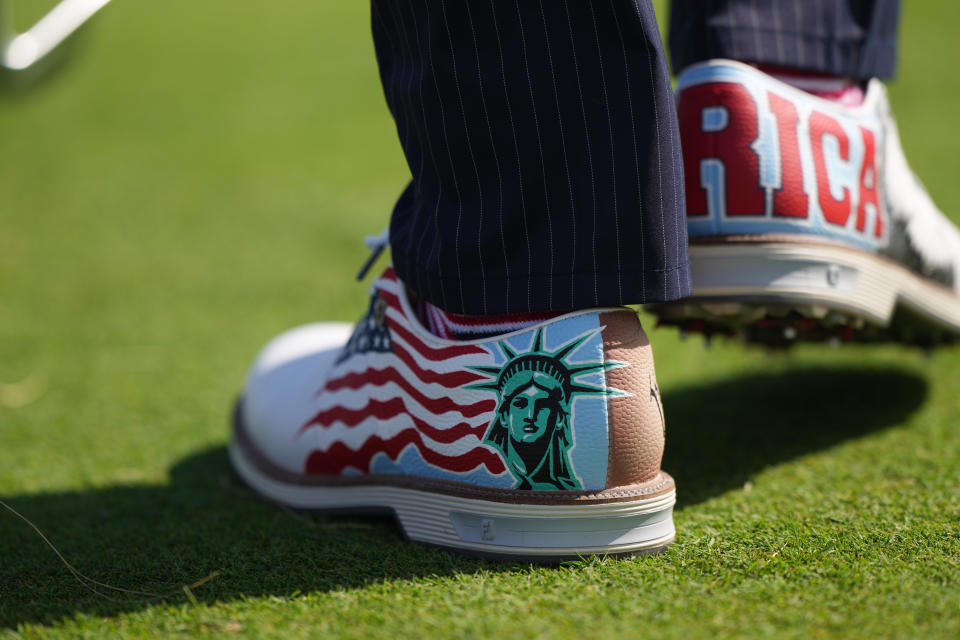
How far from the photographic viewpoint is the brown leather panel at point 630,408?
0.74 meters

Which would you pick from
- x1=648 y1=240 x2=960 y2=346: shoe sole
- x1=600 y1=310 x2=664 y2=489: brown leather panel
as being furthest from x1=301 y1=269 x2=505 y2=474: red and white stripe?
x1=648 y1=240 x2=960 y2=346: shoe sole

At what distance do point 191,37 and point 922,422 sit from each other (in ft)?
17.6

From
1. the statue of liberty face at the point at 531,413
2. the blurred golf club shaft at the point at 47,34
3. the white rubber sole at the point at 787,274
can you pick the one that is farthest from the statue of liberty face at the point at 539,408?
the blurred golf club shaft at the point at 47,34

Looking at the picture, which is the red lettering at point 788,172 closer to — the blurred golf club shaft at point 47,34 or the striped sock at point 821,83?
the striped sock at point 821,83

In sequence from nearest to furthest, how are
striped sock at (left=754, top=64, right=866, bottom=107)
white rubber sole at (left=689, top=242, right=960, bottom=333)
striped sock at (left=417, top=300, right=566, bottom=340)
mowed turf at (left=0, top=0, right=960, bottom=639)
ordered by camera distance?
mowed turf at (left=0, top=0, right=960, bottom=639) → striped sock at (left=417, top=300, right=566, bottom=340) → white rubber sole at (left=689, top=242, right=960, bottom=333) → striped sock at (left=754, top=64, right=866, bottom=107)

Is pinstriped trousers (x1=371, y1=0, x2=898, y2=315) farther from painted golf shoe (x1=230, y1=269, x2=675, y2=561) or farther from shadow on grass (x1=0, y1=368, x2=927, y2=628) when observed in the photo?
shadow on grass (x1=0, y1=368, x2=927, y2=628)

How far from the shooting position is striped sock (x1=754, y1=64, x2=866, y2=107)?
1018 mm

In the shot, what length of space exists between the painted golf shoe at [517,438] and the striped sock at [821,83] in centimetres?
44

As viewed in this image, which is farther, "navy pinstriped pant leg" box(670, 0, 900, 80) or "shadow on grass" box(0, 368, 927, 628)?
"navy pinstriped pant leg" box(670, 0, 900, 80)

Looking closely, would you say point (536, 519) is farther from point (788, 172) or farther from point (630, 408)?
point (788, 172)

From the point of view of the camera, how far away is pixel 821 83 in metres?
1.04

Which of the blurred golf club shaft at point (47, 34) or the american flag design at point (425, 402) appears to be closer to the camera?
the american flag design at point (425, 402)

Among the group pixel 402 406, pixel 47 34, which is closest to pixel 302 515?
pixel 402 406

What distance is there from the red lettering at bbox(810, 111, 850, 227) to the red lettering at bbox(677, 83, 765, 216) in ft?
0.26
